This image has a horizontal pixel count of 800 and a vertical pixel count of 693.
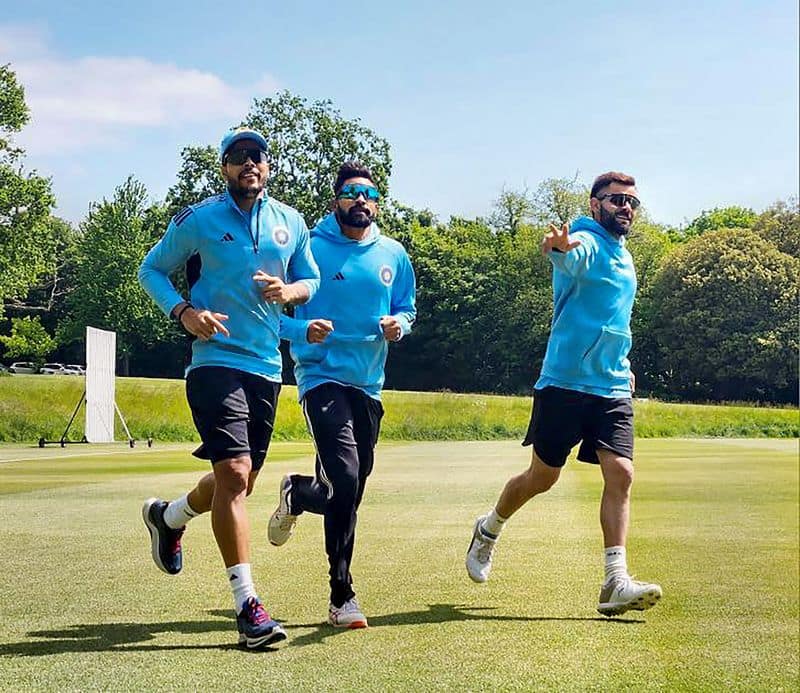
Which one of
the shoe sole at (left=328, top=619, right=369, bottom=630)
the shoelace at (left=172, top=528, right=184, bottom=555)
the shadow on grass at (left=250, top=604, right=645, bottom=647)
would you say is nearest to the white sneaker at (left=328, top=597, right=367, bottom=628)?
the shoe sole at (left=328, top=619, right=369, bottom=630)

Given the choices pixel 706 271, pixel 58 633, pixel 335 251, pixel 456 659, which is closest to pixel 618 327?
pixel 706 271

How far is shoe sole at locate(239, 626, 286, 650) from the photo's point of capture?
11.7 feet

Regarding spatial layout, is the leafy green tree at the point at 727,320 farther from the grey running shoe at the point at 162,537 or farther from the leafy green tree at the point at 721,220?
the grey running shoe at the point at 162,537

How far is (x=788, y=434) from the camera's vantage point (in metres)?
4.60

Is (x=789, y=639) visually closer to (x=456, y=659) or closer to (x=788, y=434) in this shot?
(x=788, y=434)

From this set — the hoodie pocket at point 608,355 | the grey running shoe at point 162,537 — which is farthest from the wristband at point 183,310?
the hoodie pocket at point 608,355

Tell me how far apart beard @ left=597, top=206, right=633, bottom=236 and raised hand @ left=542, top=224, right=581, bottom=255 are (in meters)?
0.14

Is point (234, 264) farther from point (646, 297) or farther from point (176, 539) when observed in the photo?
point (646, 297)

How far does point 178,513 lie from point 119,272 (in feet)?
2.69

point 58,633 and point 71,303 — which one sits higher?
point 71,303

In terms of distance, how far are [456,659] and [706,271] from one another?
142 centimetres

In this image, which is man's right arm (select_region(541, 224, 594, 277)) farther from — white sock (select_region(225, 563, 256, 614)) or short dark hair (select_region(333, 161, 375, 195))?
white sock (select_region(225, 563, 256, 614))

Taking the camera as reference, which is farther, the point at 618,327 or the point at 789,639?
→ the point at 789,639

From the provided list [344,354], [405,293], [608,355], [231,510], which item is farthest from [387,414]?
[608,355]
